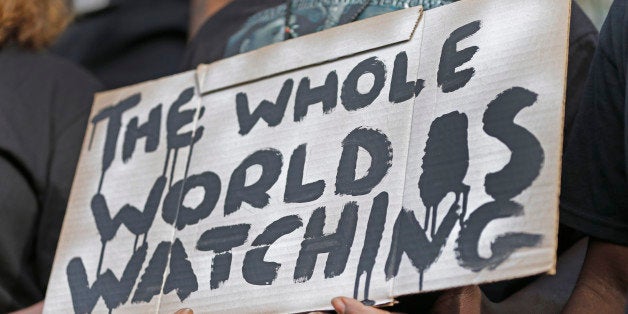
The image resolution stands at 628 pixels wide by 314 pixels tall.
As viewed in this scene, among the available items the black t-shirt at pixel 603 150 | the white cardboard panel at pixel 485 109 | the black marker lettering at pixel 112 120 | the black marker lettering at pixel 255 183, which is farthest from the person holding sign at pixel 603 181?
the black marker lettering at pixel 112 120

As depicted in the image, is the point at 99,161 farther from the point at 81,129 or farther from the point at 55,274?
the point at 81,129

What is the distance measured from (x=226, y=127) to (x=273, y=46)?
120 mm

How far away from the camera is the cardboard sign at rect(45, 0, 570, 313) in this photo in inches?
38.6

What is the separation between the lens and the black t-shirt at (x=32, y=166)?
4.83 ft

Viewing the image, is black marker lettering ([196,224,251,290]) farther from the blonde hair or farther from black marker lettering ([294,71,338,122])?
the blonde hair

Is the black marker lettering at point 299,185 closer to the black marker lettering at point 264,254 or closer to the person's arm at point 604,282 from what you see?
the black marker lettering at point 264,254

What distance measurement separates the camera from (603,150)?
1.17m

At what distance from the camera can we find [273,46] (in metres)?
1.25

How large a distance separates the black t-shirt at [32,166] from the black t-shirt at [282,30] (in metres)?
0.22

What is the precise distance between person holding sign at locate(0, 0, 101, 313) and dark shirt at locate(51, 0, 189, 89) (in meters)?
0.27

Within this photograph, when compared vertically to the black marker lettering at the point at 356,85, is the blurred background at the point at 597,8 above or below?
above

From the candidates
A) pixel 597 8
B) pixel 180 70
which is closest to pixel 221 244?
pixel 180 70

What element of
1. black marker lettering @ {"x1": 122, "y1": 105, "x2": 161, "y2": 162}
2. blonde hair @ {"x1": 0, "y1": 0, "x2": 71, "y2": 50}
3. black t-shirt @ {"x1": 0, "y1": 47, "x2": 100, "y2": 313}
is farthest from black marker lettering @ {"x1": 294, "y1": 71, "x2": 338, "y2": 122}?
blonde hair @ {"x1": 0, "y1": 0, "x2": 71, "y2": 50}

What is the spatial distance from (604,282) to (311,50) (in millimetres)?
442
